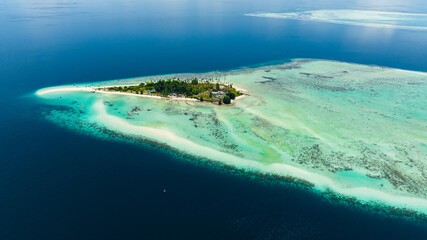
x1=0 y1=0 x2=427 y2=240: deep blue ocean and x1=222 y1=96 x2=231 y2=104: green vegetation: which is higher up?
x1=222 y1=96 x2=231 y2=104: green vegetation

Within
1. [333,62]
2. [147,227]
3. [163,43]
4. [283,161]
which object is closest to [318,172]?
[283,161]

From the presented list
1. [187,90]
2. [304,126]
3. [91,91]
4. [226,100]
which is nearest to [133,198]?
[226,100]

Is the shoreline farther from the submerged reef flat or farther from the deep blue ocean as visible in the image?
the deep blue ocean

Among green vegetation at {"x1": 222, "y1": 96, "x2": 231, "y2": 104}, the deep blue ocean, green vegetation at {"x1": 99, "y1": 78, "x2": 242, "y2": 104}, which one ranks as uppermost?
green vegetation at {"x1": 99, "y1": 78, "x2": 242, "y2": 104}

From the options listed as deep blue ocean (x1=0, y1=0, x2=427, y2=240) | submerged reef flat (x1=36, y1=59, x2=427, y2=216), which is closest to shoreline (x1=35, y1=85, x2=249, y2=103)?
submerged reef flat (x1=36, y1=59, x2=427, y2=216)

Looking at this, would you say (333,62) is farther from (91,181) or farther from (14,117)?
(14,117)

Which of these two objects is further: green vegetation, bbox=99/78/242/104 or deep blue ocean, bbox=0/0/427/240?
green vegetation, bbox=99/78/242/104

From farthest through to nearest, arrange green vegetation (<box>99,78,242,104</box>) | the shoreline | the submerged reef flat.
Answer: green vegetation (<box>99,78,242,104</box>) → the shoreline → the submerged reef flat
